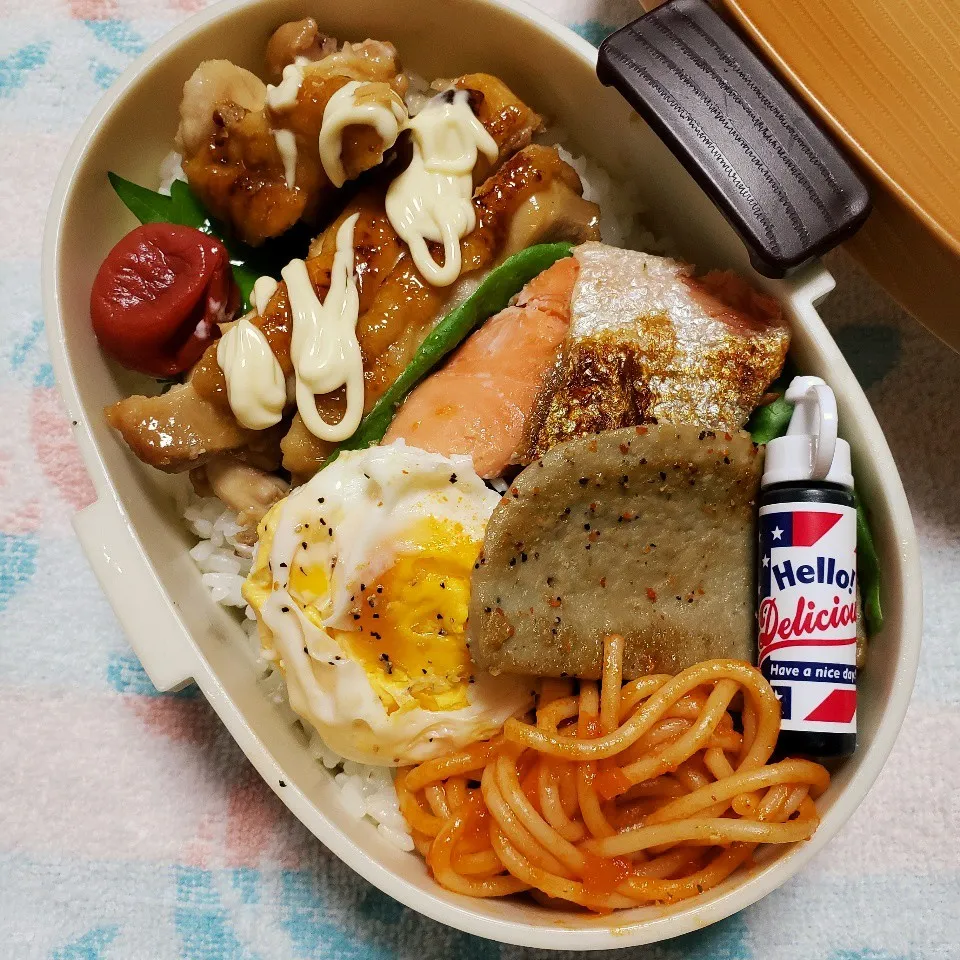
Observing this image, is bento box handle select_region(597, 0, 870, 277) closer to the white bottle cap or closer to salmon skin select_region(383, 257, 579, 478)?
the white bottle cap

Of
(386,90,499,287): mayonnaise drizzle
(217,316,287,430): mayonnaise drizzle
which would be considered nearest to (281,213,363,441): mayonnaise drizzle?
(217,316,287,430): mayonnaise drizzle

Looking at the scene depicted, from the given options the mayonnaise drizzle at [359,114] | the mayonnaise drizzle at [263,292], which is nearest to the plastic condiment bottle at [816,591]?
the mayonnaise drizzle at [359,114]

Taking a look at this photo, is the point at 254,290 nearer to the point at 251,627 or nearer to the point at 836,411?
the point at 251,627

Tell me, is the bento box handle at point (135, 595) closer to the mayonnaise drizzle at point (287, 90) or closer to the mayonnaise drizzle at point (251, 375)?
the mayonnaise drizzle at point (251, 375)

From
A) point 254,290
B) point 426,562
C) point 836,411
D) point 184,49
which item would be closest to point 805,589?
point 836,411

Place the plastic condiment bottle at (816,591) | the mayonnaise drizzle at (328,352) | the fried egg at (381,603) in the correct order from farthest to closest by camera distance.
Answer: the mayonnaise drizzle at (328,352), the fried egg at (381,603), the plastic condiment bottle at (816,591)
